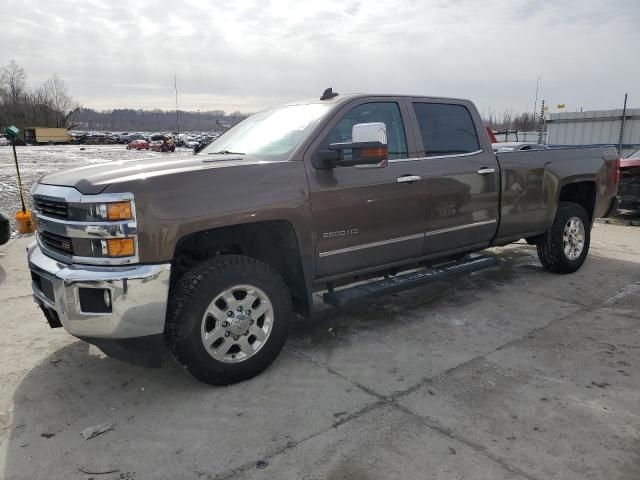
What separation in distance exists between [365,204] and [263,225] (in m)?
0.83

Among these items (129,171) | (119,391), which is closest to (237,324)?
(119,391)

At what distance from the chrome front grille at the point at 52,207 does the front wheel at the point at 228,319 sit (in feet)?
2.64

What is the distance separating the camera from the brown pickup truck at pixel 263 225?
9.55 ft

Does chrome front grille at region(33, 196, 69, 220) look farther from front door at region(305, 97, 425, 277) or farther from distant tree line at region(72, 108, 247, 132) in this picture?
distant tree line at region(72, 108, 247, 132)

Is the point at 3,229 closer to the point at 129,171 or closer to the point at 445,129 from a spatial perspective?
the point at 129,171

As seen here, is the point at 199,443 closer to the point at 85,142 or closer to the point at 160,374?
the point at 160,374

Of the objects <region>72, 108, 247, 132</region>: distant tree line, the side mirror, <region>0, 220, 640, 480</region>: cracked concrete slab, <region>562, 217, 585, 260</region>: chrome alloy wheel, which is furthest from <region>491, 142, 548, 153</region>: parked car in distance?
<region>72, 108, 247, 132</region>: distant tree line

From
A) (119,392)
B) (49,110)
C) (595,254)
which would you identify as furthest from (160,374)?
(49,110)

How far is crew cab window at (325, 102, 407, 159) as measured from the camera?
153 inches

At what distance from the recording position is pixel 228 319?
327 centimetres

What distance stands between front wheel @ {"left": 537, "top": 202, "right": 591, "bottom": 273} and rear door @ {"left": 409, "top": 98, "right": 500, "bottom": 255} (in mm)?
1207

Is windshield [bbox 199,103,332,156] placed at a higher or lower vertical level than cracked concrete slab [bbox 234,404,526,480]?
higher

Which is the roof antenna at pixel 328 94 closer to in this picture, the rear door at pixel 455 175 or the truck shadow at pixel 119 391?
the rear door at pixel 455 175

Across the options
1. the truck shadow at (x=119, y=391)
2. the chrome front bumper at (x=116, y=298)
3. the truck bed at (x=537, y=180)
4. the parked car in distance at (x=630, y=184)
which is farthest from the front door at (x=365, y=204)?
the parked car in distance at (x=630, y=184)
